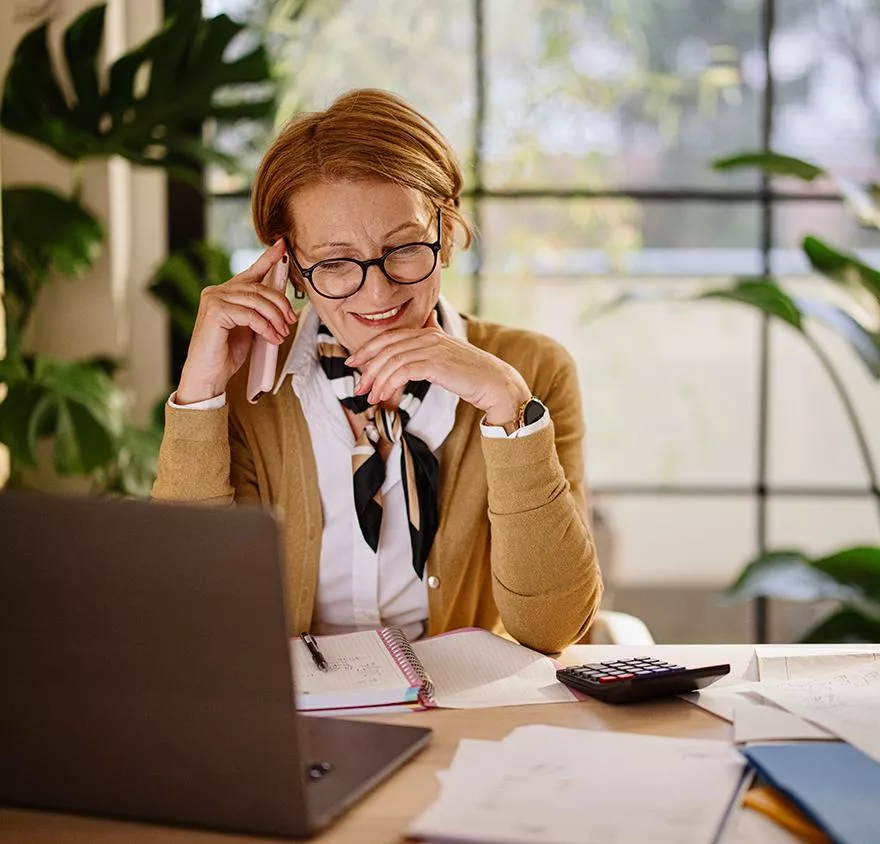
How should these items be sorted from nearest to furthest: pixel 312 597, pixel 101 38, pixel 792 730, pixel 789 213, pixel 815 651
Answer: pixel 792 730 < pixel 815 651 < pixel 312 597 < pixel 101 38 < pixel 789 213

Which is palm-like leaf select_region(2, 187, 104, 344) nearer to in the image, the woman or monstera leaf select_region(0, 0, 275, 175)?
monstera leaf select_region(0, 0, 275, 175)

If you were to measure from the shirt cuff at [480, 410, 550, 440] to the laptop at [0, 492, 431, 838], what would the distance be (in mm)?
612

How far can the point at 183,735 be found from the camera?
0.99 metres

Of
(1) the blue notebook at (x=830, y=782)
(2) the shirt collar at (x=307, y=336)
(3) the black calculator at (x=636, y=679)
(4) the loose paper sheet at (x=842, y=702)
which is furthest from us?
(2) the shirt collar at (x=307, y=336)

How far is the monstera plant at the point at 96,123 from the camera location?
2.66 meters

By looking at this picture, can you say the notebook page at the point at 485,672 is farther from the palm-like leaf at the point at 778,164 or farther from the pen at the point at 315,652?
the palm-like leaf at the point at 778,164

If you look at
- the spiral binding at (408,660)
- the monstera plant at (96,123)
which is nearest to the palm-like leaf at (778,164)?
the monstera plant at (96,123)

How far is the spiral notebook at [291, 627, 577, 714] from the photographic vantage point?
130cm

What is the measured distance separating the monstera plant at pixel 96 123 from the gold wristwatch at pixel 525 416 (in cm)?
120

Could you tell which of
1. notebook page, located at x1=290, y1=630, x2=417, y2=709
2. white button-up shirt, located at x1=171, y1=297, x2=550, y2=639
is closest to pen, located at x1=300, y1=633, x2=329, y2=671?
notebook page, located at x1=290, y1=630, x2=417, y2=709

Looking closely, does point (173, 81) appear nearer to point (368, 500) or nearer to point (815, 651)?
point (368, 500)

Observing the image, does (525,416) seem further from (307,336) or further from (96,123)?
(96,123)

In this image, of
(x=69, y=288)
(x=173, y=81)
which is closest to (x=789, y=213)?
(x=173, y=81)

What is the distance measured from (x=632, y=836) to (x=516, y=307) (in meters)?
2.41
